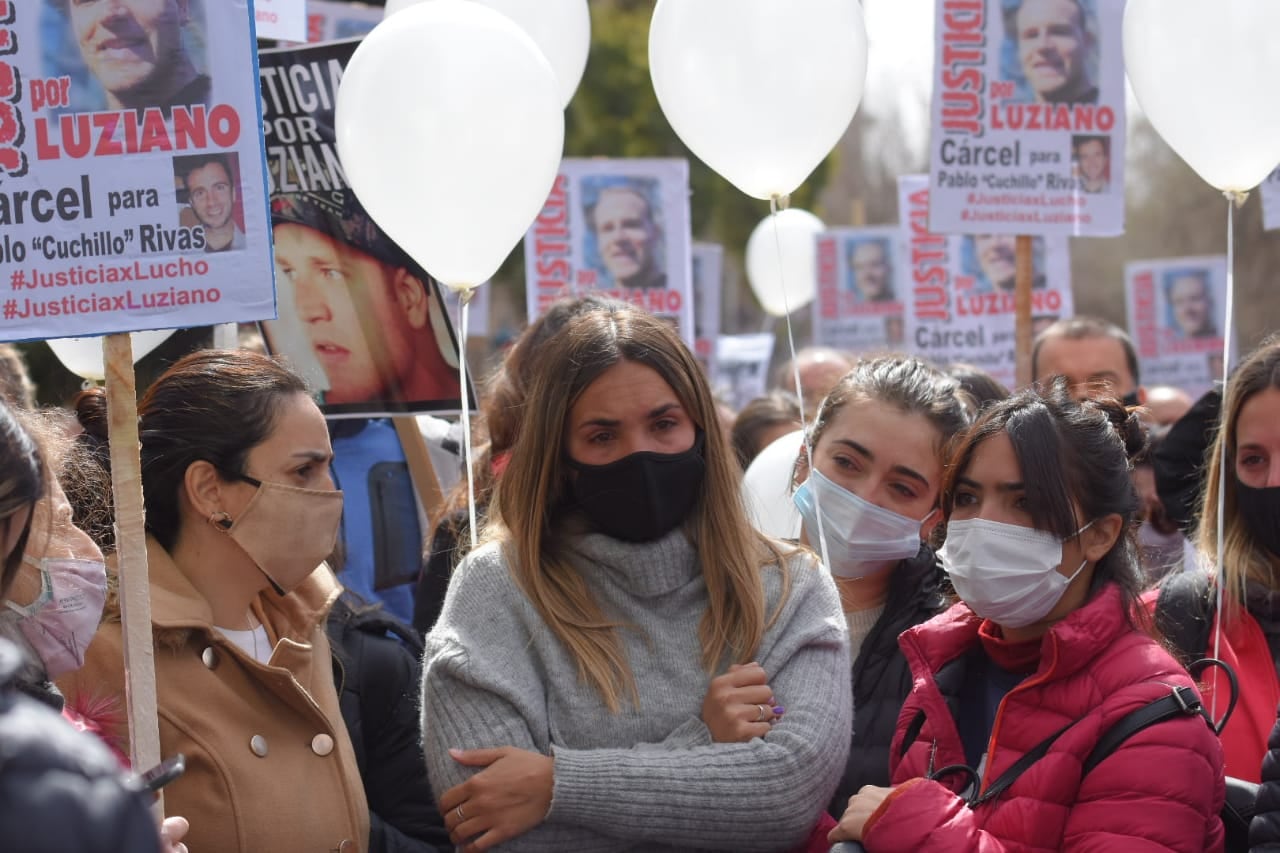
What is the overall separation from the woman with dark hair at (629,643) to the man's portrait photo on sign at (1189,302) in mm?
8757

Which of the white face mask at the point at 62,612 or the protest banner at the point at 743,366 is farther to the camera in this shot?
the protest banner at the point at 743,366

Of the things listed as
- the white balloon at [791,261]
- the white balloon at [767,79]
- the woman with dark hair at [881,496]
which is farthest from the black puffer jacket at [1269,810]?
the white balloon at [791,261]

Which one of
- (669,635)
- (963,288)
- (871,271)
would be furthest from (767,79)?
(871,271)

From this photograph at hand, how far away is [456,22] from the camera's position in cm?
388

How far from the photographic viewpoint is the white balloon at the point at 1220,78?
14.1 ft

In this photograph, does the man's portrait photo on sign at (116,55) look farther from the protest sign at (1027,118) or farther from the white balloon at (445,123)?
the protest sign at (1027,118)

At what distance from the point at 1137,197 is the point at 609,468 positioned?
3792 cm

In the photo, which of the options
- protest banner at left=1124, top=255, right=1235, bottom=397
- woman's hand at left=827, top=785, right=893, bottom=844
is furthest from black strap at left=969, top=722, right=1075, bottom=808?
protest banner at left=1124, top=255, right=1235, bottom=397

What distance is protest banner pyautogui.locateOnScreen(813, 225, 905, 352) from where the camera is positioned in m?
11.3

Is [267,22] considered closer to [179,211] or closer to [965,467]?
[179,211]

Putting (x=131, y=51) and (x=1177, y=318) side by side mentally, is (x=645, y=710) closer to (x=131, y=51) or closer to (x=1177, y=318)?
(x=131, y=51)

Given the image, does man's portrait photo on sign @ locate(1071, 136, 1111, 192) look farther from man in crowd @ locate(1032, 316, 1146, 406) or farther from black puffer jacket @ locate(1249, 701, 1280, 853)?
black puffer jacket @ locate(1249, 701, 1280, 853)

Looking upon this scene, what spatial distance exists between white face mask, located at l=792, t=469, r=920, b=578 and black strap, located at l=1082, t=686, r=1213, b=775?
3.40ft

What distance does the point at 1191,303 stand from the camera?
11047 millimetres
